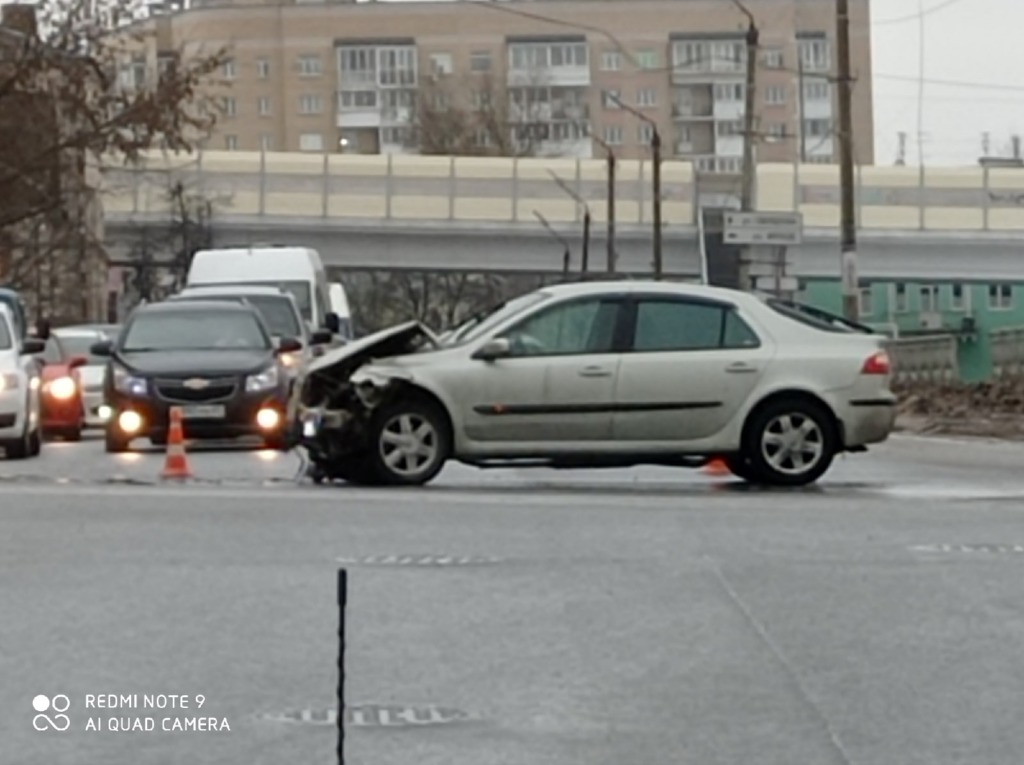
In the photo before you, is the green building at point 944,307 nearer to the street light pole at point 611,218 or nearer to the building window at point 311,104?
the street light pole at point 611,218

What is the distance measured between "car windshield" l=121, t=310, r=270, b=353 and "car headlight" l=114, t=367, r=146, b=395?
0.70 meters

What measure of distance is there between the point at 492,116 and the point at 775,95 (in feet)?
104

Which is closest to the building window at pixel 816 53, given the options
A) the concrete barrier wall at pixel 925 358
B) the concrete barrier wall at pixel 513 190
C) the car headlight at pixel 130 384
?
the concrete barrier wall at pixel 513 190

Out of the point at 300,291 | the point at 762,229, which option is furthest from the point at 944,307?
the point at 300,291

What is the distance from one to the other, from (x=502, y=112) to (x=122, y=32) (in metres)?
67.2

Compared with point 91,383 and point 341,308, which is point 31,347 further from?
point 341,308

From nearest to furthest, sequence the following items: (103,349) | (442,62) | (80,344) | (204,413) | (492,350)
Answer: (492,350)
(103,349)
(204,413)
(80,344)
(442,62)

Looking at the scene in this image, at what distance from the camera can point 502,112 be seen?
116125 millimetres

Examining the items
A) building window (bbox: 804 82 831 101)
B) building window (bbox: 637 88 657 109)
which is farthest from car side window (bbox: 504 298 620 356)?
building window (bbox: 804 82 831 101)

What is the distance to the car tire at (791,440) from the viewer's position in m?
18.7

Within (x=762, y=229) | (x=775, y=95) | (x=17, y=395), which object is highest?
(x=775, y=95)

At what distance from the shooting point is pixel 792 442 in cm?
1869

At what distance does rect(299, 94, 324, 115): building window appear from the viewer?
13688cm

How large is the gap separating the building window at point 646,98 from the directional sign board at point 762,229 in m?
96.8
